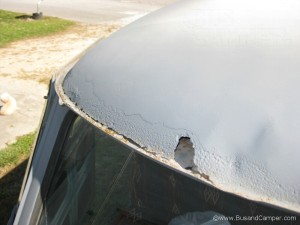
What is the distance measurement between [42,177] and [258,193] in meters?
1.20

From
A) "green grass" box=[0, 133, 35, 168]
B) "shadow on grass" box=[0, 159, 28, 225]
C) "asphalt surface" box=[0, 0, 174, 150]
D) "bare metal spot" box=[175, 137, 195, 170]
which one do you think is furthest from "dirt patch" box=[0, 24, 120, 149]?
"bare metal spot" box=[175, 137, 195, 170]

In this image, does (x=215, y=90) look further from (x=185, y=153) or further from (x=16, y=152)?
(x=16, y=152)

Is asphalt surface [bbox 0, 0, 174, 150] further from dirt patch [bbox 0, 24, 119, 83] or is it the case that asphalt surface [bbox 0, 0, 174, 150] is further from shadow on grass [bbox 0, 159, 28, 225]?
shadow on grass [bbox 0, 159, 28, 225]

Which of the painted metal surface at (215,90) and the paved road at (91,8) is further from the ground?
the painted metal surface at (215,90)

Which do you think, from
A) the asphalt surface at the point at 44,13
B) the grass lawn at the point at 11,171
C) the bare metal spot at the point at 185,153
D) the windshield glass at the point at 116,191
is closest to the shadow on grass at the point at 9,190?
the grass lawn at the point at 11,171

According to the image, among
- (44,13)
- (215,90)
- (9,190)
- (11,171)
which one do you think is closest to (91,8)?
(44,13)

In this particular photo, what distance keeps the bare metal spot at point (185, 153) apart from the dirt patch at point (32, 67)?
12.3 ft

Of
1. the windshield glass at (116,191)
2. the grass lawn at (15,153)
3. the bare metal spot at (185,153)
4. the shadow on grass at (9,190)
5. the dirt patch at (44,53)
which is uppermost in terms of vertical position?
the bare metal spot at (185,153)

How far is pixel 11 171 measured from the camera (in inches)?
201

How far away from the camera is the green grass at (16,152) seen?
5320 mm

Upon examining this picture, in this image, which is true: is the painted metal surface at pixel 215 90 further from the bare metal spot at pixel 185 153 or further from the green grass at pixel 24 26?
the green grass at pixel 24 26

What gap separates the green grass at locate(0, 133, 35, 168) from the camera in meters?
5.32

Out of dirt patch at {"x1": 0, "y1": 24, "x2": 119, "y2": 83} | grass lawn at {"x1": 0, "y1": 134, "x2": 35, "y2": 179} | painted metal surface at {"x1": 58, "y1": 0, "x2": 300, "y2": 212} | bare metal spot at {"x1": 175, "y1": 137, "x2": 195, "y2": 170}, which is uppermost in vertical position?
painted metal surface at {"x1": 58, "y1": 0, "x2": 300, "y2": 212}

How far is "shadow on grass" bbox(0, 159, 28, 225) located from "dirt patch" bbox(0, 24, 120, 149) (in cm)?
88
